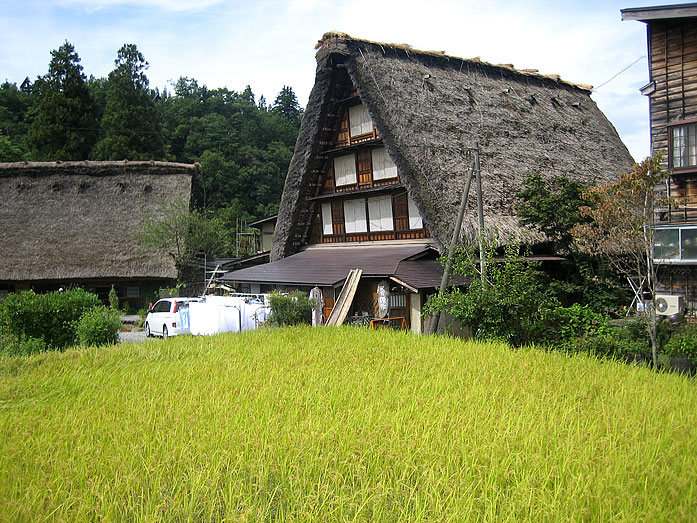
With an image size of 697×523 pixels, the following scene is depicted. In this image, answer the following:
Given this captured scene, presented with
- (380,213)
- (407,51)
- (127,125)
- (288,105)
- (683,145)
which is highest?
(288,105)

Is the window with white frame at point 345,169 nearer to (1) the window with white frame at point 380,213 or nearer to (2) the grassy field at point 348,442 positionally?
(1) the window with white frame at point 380,213

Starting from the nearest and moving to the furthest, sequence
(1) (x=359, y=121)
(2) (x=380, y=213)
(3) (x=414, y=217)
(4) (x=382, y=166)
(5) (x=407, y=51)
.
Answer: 1. (3) (x=414, y=217)
2. (4) (x=382, y=166)
3. (2) (x=380, y=213)
4. (1) (x=359, y=121)
5. (5) (x=407, y=51)

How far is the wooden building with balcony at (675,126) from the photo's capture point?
33.2 feet

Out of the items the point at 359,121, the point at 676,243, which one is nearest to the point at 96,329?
the point at 359,121

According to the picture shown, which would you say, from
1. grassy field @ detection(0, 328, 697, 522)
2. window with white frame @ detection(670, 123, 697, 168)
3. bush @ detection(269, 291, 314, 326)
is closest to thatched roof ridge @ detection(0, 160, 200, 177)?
bush @ detection(269, 291, 314, 326)

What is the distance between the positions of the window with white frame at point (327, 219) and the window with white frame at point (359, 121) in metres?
2.63

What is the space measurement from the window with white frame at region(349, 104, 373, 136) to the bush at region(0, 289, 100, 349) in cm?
867

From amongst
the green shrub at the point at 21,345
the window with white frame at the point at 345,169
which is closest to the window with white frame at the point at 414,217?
the window with white frame at the point at 345,169

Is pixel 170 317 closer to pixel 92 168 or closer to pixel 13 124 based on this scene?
pixel 92 168

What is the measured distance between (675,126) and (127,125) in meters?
27.2

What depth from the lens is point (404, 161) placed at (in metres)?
13.4

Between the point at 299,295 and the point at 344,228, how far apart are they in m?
4.47

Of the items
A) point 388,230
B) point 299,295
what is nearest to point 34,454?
point 299,295

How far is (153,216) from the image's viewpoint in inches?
862
